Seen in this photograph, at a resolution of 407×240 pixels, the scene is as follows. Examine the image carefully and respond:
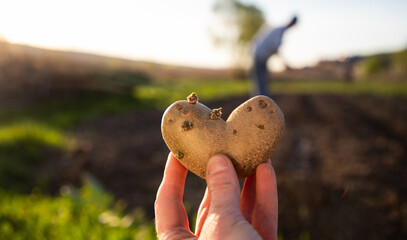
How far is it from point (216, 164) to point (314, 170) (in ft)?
14.3

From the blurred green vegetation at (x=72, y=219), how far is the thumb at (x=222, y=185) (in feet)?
5.79

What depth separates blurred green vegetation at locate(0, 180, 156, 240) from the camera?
305 cm

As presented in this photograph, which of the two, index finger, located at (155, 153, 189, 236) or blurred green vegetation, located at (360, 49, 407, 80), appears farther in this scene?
blurred green vegetation, located at (360, 49, 407, 80)

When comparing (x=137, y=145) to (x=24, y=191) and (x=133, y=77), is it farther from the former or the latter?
(x=133, y=77)

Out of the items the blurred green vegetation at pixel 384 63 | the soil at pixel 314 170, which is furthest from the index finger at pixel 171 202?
the blurred green vegetation at pixel 384 63

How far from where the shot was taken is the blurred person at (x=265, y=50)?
13.1 feet

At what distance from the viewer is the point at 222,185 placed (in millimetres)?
1391

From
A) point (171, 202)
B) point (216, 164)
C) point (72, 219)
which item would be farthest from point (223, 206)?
point (72, 219)

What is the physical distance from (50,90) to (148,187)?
948 centimetres

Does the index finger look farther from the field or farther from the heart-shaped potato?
the field

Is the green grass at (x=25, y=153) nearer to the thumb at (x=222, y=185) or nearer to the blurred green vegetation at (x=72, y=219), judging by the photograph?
the blurred green vegetation at (x=72, y=219)

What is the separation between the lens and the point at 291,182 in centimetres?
424

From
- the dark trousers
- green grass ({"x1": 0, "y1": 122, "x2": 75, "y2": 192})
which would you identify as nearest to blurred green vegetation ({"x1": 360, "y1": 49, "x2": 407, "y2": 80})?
the dark trousers

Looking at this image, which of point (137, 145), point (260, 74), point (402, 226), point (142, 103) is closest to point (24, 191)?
point (137, 145)
